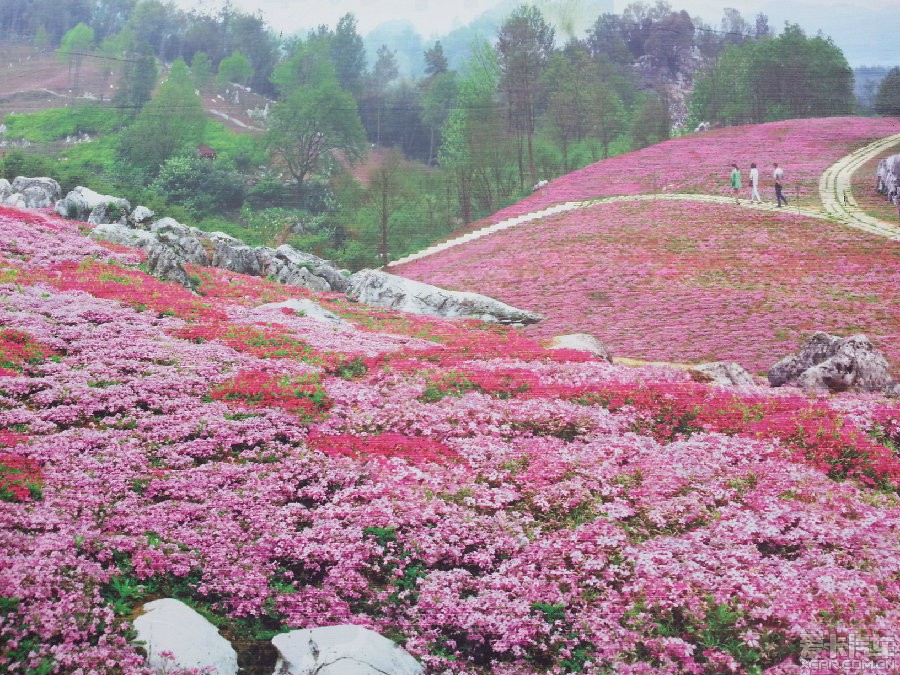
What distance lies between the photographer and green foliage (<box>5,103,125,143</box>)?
9525 cm

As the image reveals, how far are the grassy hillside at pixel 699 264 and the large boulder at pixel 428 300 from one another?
1854 millimetres

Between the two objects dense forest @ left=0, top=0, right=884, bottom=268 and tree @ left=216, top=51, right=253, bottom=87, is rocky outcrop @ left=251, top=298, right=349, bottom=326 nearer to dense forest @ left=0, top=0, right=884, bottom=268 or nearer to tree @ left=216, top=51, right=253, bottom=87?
dense forest @ left=0, top=0, right=884, bottom=268

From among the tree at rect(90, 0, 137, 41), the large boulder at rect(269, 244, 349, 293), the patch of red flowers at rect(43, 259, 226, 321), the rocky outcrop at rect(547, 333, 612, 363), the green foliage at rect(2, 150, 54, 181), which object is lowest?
the rocky outcrop at rect(547, 333, 612, 363)

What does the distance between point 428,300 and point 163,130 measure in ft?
190

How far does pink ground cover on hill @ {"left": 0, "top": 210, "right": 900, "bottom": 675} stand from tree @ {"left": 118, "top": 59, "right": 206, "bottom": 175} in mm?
62965

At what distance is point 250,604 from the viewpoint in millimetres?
8805

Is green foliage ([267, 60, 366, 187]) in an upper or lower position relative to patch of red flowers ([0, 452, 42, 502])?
upper

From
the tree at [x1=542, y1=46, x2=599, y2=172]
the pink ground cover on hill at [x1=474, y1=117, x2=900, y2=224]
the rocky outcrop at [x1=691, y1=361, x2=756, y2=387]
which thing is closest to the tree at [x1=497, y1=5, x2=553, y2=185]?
the tree at [x1=542, y1=46, x2=599, y2=172]

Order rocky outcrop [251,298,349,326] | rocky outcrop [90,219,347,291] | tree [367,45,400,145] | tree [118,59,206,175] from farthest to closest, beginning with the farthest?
tree [367,45,400,145], tree [118,59,206,175], rocky outcrop [90,219,347,291], rocky outcrop [251,298,349,326]

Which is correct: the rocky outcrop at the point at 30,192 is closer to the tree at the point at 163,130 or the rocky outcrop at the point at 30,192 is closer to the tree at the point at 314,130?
the tree at the point at 163,130

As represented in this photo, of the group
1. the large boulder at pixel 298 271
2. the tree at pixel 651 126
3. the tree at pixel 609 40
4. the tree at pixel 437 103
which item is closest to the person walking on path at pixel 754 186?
the large boulder at pixel 298 271

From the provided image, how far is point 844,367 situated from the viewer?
18.8 meters

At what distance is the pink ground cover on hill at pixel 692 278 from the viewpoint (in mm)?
25734

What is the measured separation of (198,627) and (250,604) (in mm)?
908
